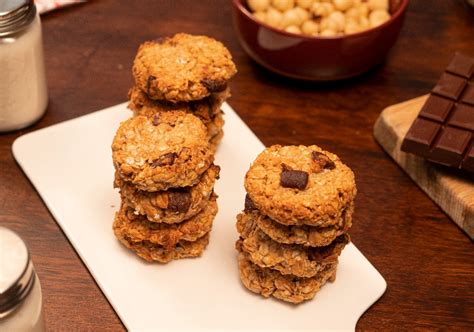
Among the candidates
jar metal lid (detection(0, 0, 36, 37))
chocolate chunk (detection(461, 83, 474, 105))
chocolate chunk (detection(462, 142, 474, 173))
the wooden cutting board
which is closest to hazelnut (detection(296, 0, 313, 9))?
the wooden cutting board

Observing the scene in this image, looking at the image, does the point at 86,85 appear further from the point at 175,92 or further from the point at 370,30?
the point at 370,30

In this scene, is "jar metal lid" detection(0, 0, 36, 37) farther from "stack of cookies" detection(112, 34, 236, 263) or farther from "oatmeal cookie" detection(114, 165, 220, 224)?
"oatmeal cookie" detection(114, 165, 220, 224)

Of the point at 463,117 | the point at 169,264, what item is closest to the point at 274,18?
the point at 463,117

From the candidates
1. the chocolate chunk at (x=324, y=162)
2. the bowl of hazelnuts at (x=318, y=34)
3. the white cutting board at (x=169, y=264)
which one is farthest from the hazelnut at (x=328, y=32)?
the chocolate chunk at (x=324, y=162)

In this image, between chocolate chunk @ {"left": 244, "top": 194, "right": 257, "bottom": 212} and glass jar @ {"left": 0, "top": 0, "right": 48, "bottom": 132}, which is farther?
glass jar @ {"left": 0, "top": 0, "right": 48, "bottom": 132}

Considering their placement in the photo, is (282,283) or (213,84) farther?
(213,84)

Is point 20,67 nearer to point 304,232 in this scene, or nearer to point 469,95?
point 304,232

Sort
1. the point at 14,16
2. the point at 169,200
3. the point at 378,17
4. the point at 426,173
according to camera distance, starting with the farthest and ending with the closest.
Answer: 1. the point at 378,17
2. the point at 426,173
3. the point at 14,16
4. the point at 169,200
